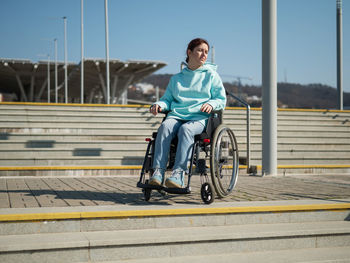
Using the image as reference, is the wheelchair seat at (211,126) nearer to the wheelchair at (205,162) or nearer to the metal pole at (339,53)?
the wheelchair at (205,162)

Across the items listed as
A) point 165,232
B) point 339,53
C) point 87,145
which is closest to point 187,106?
point 165,232

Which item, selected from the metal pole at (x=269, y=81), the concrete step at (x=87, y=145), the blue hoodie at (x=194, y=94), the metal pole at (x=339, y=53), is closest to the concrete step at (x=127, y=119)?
the concrete step at (x=87, y=145)

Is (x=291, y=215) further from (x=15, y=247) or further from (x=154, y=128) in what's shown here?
(x=154, y=128)

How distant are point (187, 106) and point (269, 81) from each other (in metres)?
3.43

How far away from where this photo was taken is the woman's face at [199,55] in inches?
162

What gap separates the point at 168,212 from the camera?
326cm

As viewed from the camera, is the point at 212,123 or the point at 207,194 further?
the point at 212,123

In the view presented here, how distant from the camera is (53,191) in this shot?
4738mm

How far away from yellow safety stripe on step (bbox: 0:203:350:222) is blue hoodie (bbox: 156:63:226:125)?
3.11 feet

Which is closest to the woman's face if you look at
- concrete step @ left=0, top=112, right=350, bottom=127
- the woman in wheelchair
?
the woman in wheelchair

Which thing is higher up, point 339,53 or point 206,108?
point 339,53

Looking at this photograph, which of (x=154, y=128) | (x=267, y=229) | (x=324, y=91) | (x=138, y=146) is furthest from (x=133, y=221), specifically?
(x=324, y=91)

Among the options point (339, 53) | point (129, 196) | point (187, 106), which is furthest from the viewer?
point (339, 53)

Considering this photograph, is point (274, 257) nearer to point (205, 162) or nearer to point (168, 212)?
point (168, 212)
